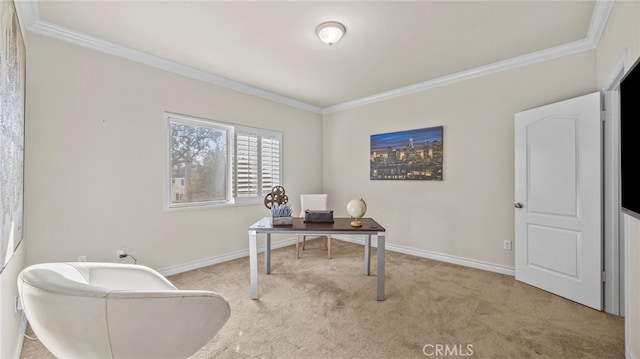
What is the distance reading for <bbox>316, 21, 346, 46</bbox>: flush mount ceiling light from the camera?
2.42 meters

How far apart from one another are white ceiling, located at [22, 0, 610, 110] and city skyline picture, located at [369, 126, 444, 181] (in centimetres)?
85

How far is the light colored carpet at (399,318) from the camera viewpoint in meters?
1.90

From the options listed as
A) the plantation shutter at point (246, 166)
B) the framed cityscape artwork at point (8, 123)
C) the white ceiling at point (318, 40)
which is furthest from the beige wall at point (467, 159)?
the framed cityscape artwork at point (8, 123)

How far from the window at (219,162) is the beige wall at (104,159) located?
0.15 metres

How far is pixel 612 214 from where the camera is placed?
2402 millimetres

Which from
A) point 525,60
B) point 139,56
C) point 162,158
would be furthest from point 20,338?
point 525,60

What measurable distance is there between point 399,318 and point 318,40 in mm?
2675

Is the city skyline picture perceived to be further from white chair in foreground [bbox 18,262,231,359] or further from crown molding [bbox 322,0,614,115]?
white chair in foreground [bbox 18,262,231,359]

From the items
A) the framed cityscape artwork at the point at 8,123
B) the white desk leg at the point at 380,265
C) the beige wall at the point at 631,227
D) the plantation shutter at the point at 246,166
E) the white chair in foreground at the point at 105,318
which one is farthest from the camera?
the plantation shutter at the point at 246,166

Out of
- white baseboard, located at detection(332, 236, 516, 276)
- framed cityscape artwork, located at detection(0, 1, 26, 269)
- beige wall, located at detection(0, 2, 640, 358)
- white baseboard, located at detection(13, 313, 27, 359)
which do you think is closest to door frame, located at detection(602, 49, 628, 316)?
beige wall, located at detection(0, 2, 640, 358)

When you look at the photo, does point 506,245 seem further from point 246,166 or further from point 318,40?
point 246,166

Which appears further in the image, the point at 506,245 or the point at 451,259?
the point at 451,259

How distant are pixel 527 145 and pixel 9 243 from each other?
434cm

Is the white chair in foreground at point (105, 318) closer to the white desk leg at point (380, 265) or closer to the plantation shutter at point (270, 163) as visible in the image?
the white desk leg at point (380, 265)
